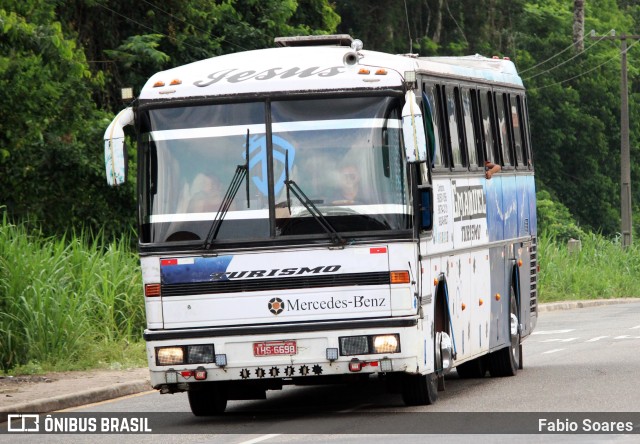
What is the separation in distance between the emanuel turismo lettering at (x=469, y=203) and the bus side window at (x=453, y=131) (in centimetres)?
28

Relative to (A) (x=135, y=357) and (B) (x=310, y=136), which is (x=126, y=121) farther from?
(A) (x=135, y=357)

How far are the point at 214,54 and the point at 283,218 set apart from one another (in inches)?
858

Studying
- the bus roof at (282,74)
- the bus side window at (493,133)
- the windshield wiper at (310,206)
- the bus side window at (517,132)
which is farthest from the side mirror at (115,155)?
the bus side window at (517,132)

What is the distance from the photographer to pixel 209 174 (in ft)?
44.5

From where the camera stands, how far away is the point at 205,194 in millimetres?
13523

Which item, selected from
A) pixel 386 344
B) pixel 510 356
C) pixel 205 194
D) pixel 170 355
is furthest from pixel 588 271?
pixel 170 355

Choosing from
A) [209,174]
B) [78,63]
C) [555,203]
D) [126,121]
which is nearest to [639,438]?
[209,174]

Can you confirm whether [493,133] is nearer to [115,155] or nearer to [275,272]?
[275,272]

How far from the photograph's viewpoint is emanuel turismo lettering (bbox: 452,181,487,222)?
15.9 metres

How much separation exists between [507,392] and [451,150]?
2480 mm

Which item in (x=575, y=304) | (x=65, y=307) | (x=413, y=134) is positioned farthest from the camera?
(x=575, y=304)

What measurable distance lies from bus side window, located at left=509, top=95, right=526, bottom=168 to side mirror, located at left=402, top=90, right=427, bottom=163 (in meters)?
6.76

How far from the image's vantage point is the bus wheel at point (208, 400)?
14.6m

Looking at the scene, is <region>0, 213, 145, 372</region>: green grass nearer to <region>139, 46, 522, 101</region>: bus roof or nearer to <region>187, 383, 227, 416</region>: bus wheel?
<region>187, 383, 227, 416</region>: bus wheel
